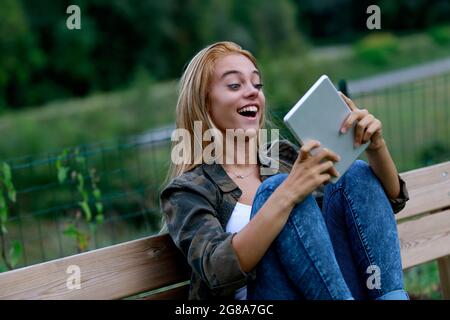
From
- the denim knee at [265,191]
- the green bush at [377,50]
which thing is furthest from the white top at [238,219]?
the green bush at [377,50]

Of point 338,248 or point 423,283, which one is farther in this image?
point 423,283

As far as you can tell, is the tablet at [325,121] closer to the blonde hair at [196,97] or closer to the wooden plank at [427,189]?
the blonde hair at [196,97]

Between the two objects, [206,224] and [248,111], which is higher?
[248,111]

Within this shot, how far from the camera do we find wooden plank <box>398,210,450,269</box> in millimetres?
2990

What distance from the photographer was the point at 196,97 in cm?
249

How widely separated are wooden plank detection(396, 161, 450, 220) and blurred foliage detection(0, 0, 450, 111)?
2955 centimetres

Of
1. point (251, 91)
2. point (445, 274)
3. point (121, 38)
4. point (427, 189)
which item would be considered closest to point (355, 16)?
point (121, 38)

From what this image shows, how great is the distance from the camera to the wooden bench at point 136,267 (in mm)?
2137

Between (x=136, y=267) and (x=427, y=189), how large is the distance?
4.06 ft

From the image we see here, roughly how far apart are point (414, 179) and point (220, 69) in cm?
92

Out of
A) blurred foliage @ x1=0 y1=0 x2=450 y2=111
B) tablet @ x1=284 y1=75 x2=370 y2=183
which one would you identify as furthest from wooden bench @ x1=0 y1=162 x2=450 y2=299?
blurred foliage @ x1=0 y1=0 x2=450 y2=111

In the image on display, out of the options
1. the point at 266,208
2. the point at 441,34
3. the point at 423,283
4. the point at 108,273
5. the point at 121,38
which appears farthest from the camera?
the point at 121,38

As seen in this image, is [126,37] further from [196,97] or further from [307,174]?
[307,174]

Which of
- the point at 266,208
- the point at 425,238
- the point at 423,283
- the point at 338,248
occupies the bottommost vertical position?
the point at 423,283
